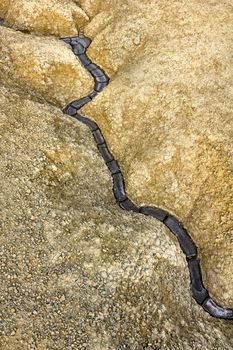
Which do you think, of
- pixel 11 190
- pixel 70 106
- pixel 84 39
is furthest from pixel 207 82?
pixel 11 190

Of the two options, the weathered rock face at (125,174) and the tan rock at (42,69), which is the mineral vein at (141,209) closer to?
the weathered rock face at (125,174)

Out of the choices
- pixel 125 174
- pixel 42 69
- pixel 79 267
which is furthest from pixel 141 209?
pixel 42 69

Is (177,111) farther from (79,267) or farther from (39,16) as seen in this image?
(39,16)

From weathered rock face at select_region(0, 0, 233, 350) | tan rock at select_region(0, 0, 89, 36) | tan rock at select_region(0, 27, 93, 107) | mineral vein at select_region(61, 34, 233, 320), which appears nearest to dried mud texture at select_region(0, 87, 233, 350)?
weathered rock face at select_region(0, 0, 233, 350)

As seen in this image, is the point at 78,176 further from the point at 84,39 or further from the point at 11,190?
the point at 84,39

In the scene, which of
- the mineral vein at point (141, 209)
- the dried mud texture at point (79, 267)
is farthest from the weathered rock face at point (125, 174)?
the mineral vein at point (141, 209)

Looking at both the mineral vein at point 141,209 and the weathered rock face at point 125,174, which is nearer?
the weathered rock face at point 125,174
